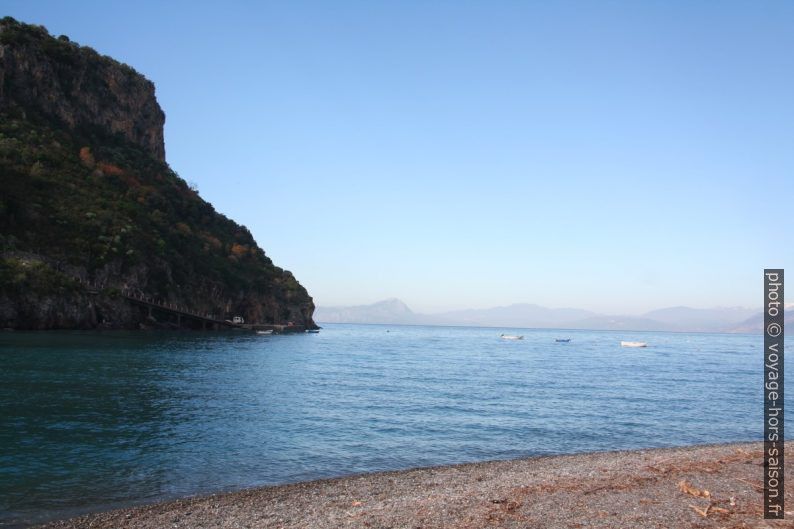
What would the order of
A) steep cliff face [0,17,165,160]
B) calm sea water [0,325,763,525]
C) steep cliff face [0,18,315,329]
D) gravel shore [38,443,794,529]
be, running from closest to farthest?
gravel shore [38,443,794,529] < calm sea water [0,325,763,525] < steep cliff face [0,18,315,329] < steep cliff face [0,17,165,160]

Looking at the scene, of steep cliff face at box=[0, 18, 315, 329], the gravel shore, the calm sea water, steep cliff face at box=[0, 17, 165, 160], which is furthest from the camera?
steep cliff face at box=[0, 17, 165, 160]

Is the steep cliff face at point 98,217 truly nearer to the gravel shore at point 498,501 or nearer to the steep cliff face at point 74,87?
the steep cliff face at point 74,87

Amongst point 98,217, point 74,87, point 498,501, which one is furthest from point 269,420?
point 74,87

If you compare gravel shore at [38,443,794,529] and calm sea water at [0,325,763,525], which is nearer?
gravel shore at [38,443,794,529]

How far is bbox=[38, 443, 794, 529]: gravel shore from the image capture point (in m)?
13.2

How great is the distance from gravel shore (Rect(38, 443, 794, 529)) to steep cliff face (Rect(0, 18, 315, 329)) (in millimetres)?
74684

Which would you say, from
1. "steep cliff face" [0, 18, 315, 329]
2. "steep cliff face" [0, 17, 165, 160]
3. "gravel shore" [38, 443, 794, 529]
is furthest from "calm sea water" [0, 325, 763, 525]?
"steep cliff face" [0, 17, 165, 160]

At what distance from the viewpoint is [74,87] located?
133500 millimetres

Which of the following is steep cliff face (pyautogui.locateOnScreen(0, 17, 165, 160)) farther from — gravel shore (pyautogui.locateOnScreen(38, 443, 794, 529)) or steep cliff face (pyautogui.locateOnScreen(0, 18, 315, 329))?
gravel shore (pyautogui.locateOnScreen(38, 443, 794, 529))

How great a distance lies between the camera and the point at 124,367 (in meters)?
46.0

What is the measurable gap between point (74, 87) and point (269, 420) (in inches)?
5428

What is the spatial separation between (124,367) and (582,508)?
140 ft

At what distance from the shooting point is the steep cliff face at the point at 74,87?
385ft

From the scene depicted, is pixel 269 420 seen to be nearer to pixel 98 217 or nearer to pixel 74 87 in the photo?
pixel 98 217
